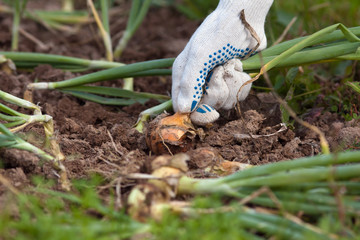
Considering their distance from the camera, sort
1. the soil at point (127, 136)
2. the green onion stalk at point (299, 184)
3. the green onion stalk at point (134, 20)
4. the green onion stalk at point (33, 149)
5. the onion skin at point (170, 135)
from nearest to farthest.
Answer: the green onion stalk at point (299, 184) → the green onion stalk at point (33, 149) → the soil at point (127, 136) → the onion skin at point (170, 135) → the green onion stalk at point (134, 20)

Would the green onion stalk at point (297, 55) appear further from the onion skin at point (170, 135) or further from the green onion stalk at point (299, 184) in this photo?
the green onion stalk at point (299, 184)

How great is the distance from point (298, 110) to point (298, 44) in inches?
17.2

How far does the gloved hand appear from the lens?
1.83 meters

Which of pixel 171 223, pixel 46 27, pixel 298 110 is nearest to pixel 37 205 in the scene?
pixel 171 223

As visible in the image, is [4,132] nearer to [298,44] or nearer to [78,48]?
[298,44]

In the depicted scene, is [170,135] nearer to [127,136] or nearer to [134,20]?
[127,136]

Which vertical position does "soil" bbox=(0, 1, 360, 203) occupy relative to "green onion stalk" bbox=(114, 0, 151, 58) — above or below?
below

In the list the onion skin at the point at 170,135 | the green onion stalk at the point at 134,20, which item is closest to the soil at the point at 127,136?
the onion skin at the point at 170,135

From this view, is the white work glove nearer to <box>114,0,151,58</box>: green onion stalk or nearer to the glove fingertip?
the glove fingertip

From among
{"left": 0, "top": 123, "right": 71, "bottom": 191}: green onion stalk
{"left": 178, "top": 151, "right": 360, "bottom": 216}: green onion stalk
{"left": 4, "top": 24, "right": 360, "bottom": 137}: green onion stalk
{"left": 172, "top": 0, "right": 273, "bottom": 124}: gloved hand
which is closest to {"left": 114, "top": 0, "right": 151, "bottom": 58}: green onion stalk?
{"left": 4, "top": 24, "right": 360, "bottom": 137}: green onion stalk

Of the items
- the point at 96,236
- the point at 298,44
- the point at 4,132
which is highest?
the point at 298,44

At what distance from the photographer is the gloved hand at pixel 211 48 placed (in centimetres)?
183

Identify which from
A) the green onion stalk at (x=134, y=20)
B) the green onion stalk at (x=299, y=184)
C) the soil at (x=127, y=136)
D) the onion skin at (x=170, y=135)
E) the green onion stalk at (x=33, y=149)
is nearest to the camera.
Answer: the green onion stalk at (x=299, y=184)

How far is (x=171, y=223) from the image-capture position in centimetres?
130
